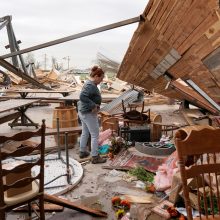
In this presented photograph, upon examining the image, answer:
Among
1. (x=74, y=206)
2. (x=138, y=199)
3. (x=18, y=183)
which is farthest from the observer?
(x=138, y=199)

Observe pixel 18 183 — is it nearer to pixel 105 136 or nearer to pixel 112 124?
pixel 105 136

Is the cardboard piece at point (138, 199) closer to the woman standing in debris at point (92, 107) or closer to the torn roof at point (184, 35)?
the woman standing in debris at point (92, 107)

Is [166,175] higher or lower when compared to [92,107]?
lower

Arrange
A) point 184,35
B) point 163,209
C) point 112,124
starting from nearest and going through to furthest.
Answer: point 184,35 < point 163,209 < point 112,124

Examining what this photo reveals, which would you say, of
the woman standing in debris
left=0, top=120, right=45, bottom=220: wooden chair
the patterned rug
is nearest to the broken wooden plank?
left=0, top=120, right=45, bottom=220: wooden chair

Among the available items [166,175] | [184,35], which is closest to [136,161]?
[166,175]

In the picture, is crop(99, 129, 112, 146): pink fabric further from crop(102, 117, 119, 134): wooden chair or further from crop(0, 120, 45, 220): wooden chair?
crop(0, 120, 45, 220): wooden chair

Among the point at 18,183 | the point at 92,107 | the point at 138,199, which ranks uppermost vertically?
the point at 92,107

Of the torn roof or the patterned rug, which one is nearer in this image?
the torn roof

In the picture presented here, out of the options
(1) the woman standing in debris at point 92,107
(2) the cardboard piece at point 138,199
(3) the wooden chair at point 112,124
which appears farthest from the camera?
(3) the wooden chair at point 112,124

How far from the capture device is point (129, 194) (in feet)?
15.6

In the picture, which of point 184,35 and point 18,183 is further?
point 18,183

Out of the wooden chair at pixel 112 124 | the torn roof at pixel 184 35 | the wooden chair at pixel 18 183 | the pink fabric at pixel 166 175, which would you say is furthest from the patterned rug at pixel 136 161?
the wooden chair at pixel 18 183

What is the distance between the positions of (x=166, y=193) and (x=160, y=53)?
216cm
